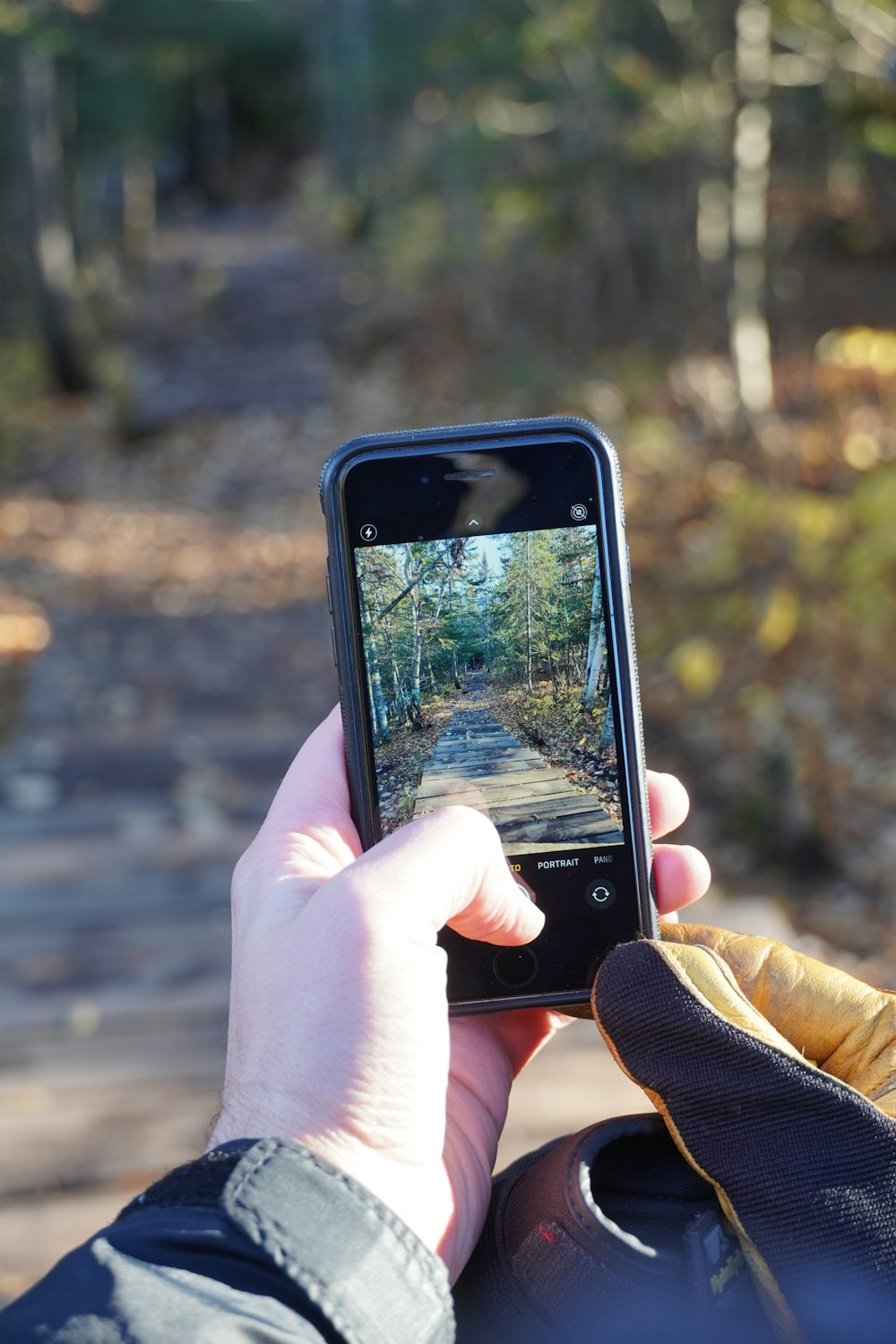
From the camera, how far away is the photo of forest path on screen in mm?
1630

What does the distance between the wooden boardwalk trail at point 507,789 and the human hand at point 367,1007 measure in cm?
21

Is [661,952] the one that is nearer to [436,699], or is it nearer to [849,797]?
[436,699]

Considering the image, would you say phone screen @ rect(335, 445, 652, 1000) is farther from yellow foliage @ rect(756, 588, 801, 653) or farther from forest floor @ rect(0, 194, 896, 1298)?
yellow foliage @ rect(756, 588, 801, 653)

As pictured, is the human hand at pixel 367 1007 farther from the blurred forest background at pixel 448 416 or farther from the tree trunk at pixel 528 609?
the blurred forest background at pixel 448 416

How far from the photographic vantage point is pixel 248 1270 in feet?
3.33

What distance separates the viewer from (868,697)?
554cm

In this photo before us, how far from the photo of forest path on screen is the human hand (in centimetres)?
22

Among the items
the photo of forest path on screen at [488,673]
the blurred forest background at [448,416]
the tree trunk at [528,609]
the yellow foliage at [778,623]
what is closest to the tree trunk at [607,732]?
the photo of forest path on screen at [488,673]

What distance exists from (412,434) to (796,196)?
11795 millimetres

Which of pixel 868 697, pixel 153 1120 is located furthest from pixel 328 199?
pixel 153 1120

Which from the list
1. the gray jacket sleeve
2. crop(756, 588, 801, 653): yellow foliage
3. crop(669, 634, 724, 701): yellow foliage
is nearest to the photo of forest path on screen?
the gray jacket sleeve

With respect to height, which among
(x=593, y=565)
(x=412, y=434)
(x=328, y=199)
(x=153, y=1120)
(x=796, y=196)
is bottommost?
(x=153, y=1120)

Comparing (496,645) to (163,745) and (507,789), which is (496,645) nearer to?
(507,789)

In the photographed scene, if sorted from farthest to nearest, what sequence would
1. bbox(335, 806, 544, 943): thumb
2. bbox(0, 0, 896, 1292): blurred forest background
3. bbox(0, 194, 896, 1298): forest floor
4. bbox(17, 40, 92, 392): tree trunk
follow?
1. bbox(17, 40, 92, 392): tree trunk
2. bbox(0, 0, 896, 1292): blurred forest background
3. bbox(0, 194, 896, 1298): forest floor
4. bbox(335, 806, 544, 943): thumb
